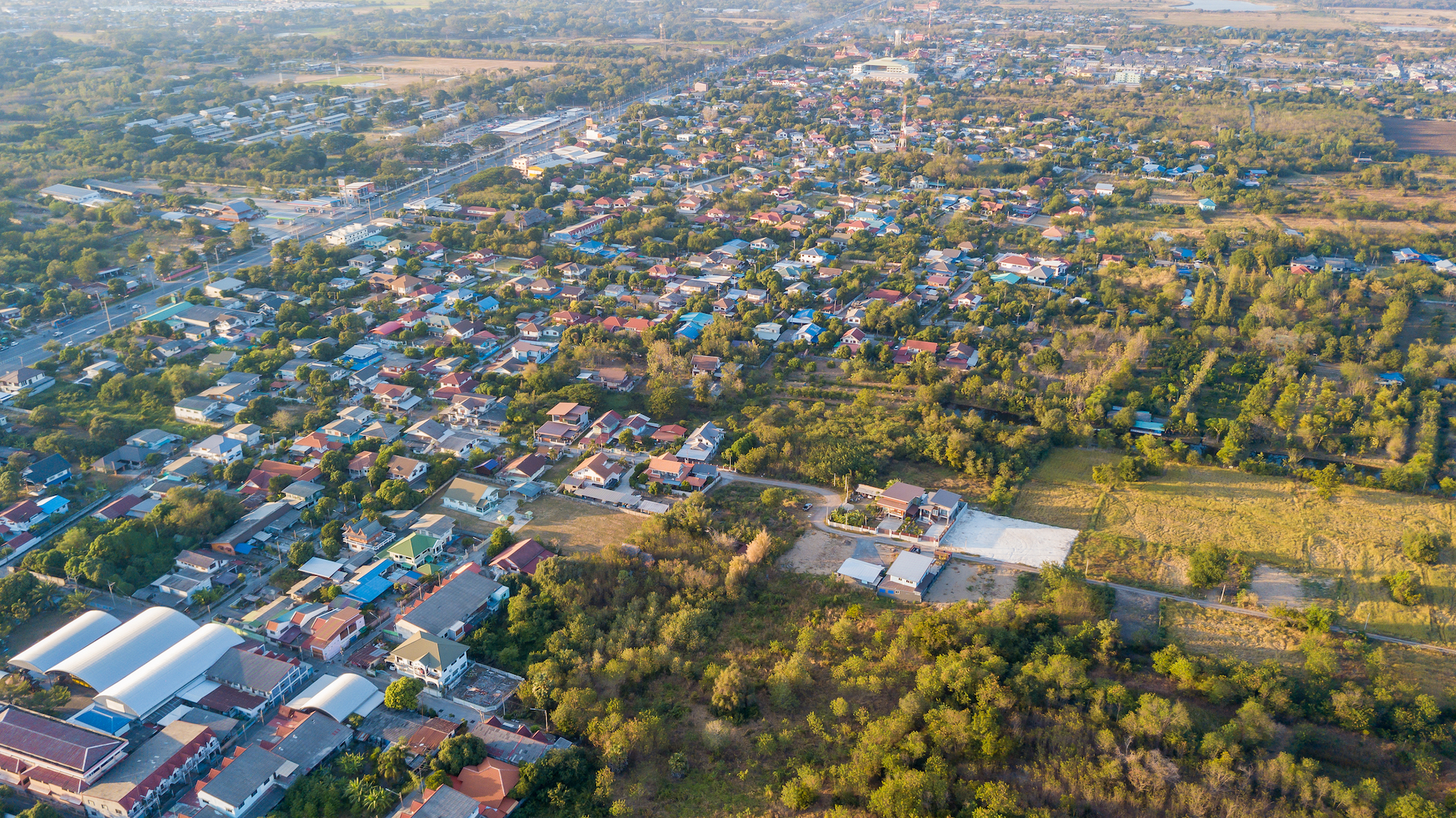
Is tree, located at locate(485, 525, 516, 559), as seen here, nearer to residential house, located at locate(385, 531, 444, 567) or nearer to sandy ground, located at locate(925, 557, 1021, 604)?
residential house, located at locate(385, 531, 444, 567)

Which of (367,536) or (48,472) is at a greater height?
(48,472)

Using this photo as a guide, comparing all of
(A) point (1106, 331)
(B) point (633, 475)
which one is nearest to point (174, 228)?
(B) point (633, 475)

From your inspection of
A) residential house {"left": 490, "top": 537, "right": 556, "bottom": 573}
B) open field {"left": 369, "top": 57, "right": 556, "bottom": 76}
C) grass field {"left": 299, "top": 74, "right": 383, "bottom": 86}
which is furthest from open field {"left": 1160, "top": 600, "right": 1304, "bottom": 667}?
grass field {"left": 299, "top": 74, "right": 383, "bottom": 86}

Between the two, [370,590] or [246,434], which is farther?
[246,434]

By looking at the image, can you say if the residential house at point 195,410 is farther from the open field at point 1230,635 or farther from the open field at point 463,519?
the open field at point 1230,635

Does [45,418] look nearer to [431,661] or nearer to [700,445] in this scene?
[431,661]

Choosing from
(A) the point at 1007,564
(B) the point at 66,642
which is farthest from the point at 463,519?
(A) the point at 1007,564

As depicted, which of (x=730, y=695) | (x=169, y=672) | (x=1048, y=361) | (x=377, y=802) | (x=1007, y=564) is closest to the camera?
(x=377, y=802)
